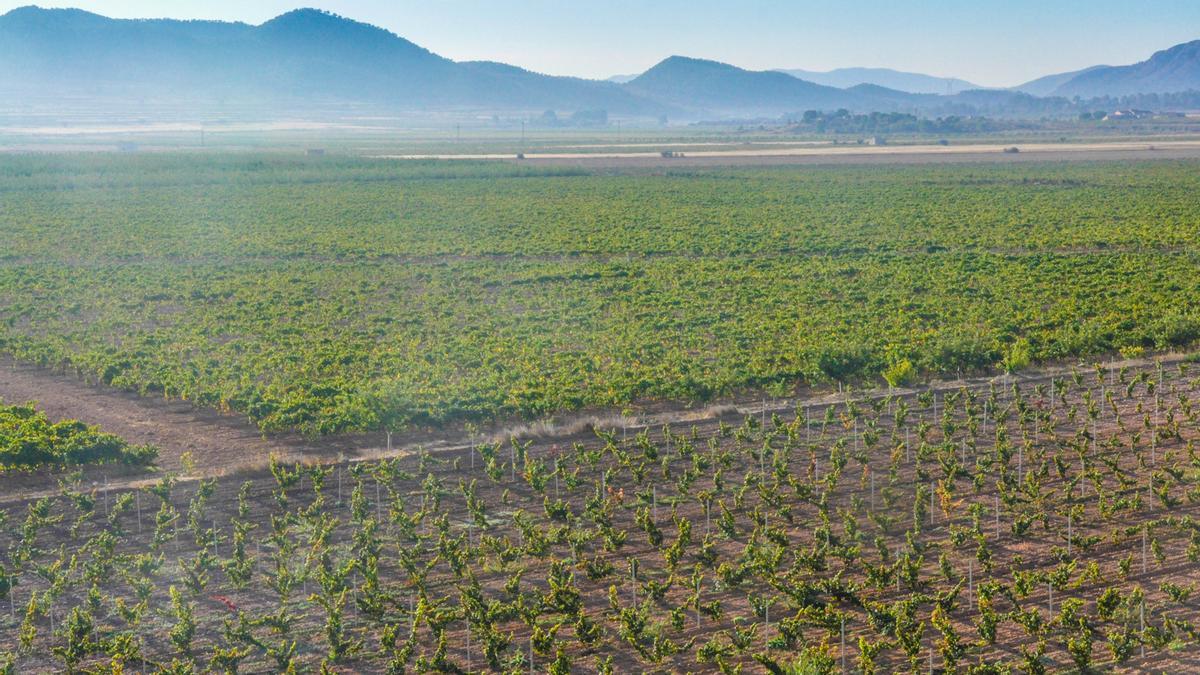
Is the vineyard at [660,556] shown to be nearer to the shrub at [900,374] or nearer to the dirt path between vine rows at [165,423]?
the dirt path between vine rows at [165,423]

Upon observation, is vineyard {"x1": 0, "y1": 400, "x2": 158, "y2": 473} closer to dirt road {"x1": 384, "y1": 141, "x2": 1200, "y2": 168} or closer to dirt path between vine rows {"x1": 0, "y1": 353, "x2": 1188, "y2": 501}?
dirt path between vine rows {"x1": 0, "y1": 353, "x2": 1188, "y2": 501}

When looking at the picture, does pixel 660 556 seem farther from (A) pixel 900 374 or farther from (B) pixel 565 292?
(B) pixel 565 292

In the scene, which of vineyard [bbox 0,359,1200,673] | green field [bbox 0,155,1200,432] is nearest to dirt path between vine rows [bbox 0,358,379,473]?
green field [bbox 0,155,1200,432]

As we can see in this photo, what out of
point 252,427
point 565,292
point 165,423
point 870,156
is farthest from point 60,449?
point 870,156

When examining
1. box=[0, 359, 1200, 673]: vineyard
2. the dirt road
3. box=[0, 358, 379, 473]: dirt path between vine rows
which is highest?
the dirt road

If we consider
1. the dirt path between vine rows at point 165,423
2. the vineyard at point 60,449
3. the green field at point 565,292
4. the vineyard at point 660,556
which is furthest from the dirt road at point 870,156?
the vineyard at point 660,556

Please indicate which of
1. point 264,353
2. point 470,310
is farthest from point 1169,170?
point 264,353
